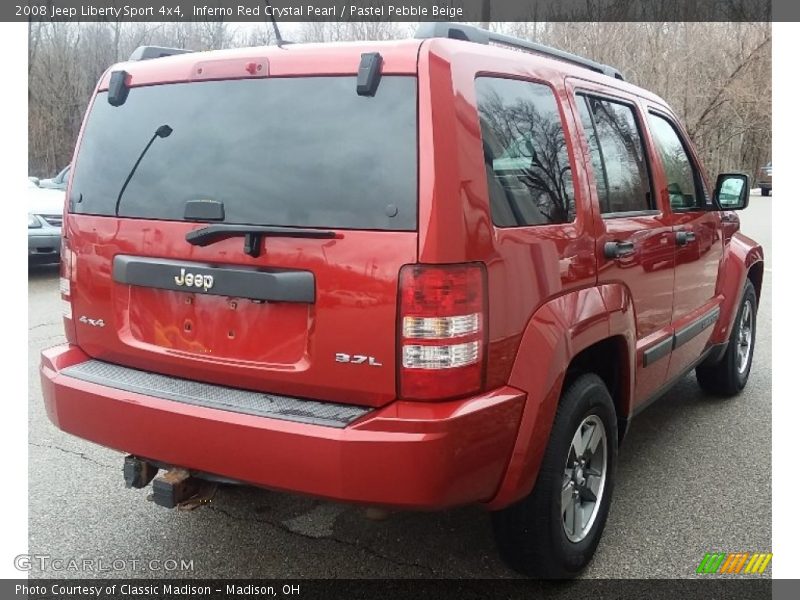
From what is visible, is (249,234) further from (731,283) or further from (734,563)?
(731,283)

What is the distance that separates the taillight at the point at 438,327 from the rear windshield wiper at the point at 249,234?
13.4 inches

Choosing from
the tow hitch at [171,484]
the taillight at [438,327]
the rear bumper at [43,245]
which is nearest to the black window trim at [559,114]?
the taillight at [438,327]

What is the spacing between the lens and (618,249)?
3.01 m

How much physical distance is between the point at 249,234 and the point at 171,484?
939 millimetres

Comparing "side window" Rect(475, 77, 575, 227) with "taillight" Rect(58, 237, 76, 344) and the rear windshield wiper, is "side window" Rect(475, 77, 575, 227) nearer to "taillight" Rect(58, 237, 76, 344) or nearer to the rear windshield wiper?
the rear windshield wiper

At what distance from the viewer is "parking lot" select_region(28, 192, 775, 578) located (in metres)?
2.98

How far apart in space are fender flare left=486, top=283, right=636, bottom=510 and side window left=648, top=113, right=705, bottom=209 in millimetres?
→ 1442

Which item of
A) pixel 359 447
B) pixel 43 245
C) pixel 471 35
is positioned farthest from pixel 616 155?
pixel 43 245

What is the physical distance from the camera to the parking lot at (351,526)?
9.78ft

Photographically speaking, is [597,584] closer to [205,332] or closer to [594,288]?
[594,288]

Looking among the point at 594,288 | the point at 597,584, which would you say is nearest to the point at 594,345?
the point at 594,288

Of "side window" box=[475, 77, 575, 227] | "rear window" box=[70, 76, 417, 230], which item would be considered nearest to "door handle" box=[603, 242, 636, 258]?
"side window" box=[475, 77, 575, 227]

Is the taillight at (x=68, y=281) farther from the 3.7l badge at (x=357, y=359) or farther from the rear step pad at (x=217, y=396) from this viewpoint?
the 3.7l badge at (x=357, y=359)

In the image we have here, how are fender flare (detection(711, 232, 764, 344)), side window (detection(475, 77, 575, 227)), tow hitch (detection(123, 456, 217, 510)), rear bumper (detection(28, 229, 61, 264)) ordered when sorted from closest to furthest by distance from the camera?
side window (detection(475, 77, 575, 227)) < tow hitch (detection(123, 456, 217, 510)) < fender flare (detection(711, 232, 764, 344)) < rear bumper (detection(28, 229, 61, 264))
